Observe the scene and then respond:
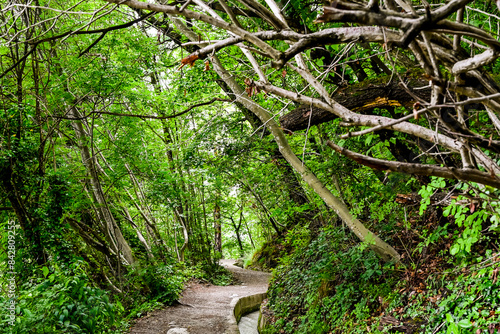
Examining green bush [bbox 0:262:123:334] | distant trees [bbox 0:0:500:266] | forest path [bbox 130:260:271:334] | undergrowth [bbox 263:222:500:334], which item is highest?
distant trees [bbox 0:0:500:266]

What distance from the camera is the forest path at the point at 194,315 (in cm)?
695

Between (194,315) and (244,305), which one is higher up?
(194,315)

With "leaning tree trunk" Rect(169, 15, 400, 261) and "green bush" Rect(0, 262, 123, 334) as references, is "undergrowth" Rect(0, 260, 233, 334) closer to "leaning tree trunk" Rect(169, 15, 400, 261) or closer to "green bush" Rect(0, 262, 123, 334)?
"green bush" Rect(0, 262, 123, 334)

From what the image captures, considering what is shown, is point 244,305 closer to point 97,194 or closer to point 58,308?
point 97,194

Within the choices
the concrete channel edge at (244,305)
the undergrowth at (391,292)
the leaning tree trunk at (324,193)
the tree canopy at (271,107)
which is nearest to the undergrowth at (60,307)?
the tree canopy at (271,107)

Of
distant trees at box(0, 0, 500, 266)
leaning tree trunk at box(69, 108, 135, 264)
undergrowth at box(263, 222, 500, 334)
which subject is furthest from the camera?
leaning tree trunk at box(69, 108, 135, 264)

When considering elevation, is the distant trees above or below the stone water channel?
above

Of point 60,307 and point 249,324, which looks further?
point 249,324

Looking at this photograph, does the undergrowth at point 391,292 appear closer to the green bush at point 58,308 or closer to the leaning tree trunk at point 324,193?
the leaning tree trunk at point 324,193

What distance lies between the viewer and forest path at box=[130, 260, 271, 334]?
6.95m

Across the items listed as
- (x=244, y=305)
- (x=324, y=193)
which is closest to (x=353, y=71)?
(x=324, y=193)

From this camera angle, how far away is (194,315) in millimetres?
8250

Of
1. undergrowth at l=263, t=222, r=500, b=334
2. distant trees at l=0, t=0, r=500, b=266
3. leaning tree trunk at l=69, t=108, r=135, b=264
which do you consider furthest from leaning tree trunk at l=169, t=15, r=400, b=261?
leaning tree trunk at l=69, t=108, r=135, b=264

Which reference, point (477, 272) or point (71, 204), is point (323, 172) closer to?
point (477, 272)
